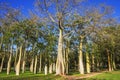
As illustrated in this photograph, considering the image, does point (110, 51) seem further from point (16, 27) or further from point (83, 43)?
point (16, 27)

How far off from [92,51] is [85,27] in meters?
17.5

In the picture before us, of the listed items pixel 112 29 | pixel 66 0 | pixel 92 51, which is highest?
pixel 66 0

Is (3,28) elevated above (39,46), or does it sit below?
above

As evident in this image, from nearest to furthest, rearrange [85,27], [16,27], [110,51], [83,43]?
[85,27] < [16,27] < [83,43] < [110,51]

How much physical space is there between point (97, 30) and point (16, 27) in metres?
16.4

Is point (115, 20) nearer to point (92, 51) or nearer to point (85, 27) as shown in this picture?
point (85, 27)

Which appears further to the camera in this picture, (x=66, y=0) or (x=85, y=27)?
(x=85, y=27)

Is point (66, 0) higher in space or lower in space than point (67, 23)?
higher

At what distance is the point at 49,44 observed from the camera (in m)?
44.9

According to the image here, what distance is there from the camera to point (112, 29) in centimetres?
3203

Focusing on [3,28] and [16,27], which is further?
[3,28]

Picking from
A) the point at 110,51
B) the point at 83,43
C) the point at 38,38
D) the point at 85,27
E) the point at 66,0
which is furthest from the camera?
the point at 110,51

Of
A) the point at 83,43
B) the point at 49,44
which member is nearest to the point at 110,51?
the point at 83,43

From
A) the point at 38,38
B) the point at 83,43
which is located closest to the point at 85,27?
the point at 83,43
